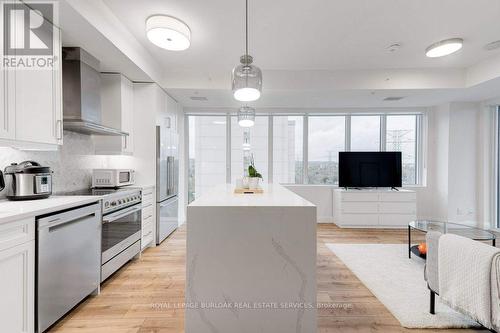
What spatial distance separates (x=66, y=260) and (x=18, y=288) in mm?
384

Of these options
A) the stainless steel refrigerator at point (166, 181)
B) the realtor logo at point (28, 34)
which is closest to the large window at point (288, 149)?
the stainless steel refrigerator at point (166, 181)

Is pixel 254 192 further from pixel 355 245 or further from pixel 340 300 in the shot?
pixel 355 245

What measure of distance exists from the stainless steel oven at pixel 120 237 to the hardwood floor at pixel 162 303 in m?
0.17

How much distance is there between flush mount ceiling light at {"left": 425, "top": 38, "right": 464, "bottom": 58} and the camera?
2.96 metres

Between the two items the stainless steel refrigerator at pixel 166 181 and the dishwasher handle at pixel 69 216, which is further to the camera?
the stainless steel refrigerator at pixel 166 181

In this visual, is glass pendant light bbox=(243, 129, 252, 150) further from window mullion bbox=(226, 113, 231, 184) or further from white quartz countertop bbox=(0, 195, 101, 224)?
white quartz countertop bbox=(0, 195, 101, 224)

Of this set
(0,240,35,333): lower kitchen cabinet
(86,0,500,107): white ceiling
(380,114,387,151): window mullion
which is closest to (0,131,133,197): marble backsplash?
(0,240,35,333): lower kitchen cabinet

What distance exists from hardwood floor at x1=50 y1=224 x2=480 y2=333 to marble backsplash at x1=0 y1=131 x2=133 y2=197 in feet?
3.92

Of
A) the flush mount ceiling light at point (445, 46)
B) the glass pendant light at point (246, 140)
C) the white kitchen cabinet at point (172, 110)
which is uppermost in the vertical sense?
the flush mount ceiling light at point (445, 46)

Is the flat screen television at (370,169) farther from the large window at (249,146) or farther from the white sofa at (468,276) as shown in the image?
the white sofa at (468,276)

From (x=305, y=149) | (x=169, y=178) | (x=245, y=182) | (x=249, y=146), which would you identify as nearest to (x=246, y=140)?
(x=249, y=146)

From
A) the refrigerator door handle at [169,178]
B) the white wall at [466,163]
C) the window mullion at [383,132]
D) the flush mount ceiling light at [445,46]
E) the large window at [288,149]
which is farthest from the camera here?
the large window at [288,149]

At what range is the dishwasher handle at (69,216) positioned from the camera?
171 cm

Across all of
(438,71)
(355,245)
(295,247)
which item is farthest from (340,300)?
(438,71)
